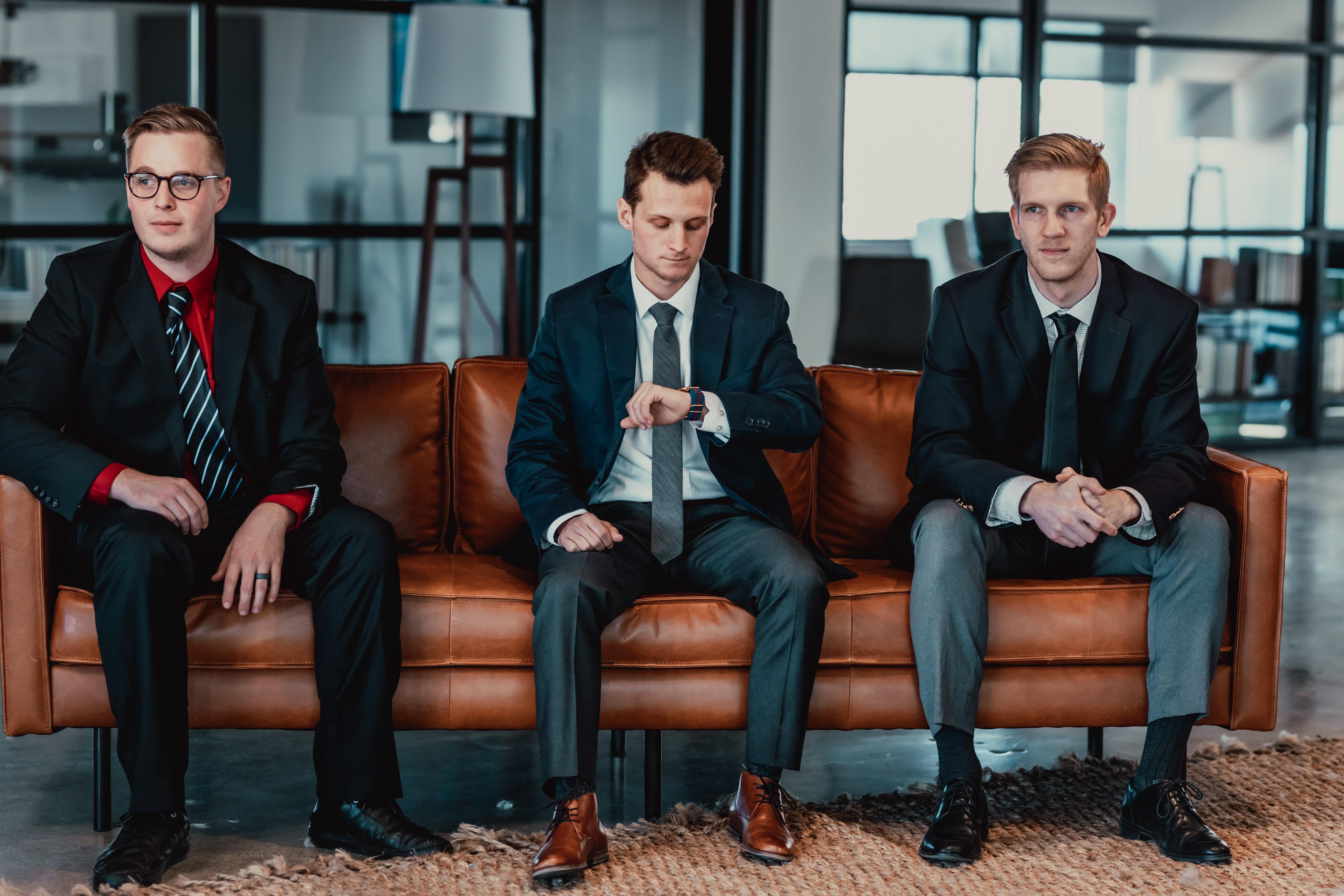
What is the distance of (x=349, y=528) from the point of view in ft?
7.50

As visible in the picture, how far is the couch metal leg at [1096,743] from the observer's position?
2.77m

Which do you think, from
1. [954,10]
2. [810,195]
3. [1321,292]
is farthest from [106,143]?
[1321,292]

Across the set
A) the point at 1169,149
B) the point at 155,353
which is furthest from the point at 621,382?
the point at 1169,149

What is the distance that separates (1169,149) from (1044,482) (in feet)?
17.8

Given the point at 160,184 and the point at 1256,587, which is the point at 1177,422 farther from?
the point at 160,184

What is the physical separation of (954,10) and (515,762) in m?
5.13

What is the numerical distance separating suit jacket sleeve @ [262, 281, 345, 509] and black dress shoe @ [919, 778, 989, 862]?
1.18 metres

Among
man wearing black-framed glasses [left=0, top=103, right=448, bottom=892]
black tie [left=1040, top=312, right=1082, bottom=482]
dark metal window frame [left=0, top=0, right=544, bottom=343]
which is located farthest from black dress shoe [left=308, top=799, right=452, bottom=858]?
dark metal window frame [left=0, top=0, right=544, bottom=343]

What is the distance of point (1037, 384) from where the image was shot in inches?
98.7

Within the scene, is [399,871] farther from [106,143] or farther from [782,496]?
[106,143]

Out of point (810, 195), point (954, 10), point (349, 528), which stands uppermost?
point (954, 10)

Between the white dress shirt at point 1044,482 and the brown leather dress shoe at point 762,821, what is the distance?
604mm

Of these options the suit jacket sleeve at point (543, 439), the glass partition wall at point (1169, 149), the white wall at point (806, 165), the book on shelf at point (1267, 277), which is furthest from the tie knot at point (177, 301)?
the book on shelf at point (1267, 277)

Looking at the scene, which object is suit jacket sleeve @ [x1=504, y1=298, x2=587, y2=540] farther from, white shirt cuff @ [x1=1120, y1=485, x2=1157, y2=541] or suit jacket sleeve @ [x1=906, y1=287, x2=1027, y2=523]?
white shirt cuff @ [x1=1120, y1=485, x2=1157, y2=541]
